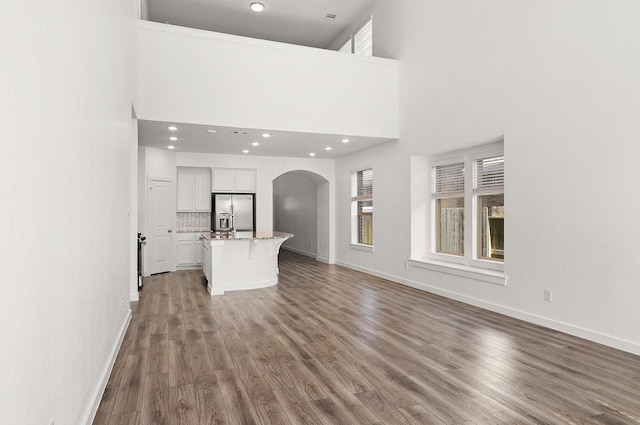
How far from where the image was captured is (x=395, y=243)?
7.34 meters

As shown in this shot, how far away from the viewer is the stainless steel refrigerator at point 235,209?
9289 millimetres

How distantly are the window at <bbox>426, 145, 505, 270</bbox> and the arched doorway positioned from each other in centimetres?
382

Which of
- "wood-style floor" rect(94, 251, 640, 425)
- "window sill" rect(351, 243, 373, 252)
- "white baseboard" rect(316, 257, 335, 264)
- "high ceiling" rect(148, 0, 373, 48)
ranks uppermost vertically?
"high ceiling" rect(148, 0, 373, 48)

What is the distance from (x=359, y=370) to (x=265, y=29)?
8.23 m

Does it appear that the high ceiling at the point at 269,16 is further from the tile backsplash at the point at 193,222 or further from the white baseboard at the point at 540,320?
the white baseboard at the point at 540,320

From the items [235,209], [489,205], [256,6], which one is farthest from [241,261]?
[256,6]

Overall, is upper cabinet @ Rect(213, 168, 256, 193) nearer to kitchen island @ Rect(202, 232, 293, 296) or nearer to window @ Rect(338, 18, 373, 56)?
kitchen island @ Rect(202, 232, 293, 296)

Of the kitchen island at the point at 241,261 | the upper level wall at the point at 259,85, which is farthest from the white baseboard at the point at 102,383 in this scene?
the upper level wall at the point at 259,85

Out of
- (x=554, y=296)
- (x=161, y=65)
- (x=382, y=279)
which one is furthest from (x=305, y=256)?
(x=554, y=296)

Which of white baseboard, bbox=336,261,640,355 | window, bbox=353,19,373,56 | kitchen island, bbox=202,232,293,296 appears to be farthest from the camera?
window, bbox=353,19,373,56

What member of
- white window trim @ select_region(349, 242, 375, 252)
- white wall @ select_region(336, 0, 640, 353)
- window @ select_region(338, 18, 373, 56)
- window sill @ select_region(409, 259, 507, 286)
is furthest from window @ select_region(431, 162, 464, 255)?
window @ select_region(338, 18, 373, 56)

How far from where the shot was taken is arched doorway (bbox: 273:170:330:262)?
34.0 ft

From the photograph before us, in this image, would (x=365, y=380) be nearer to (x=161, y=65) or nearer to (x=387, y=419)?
(x=387, y=419)

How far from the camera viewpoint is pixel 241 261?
6.61m
